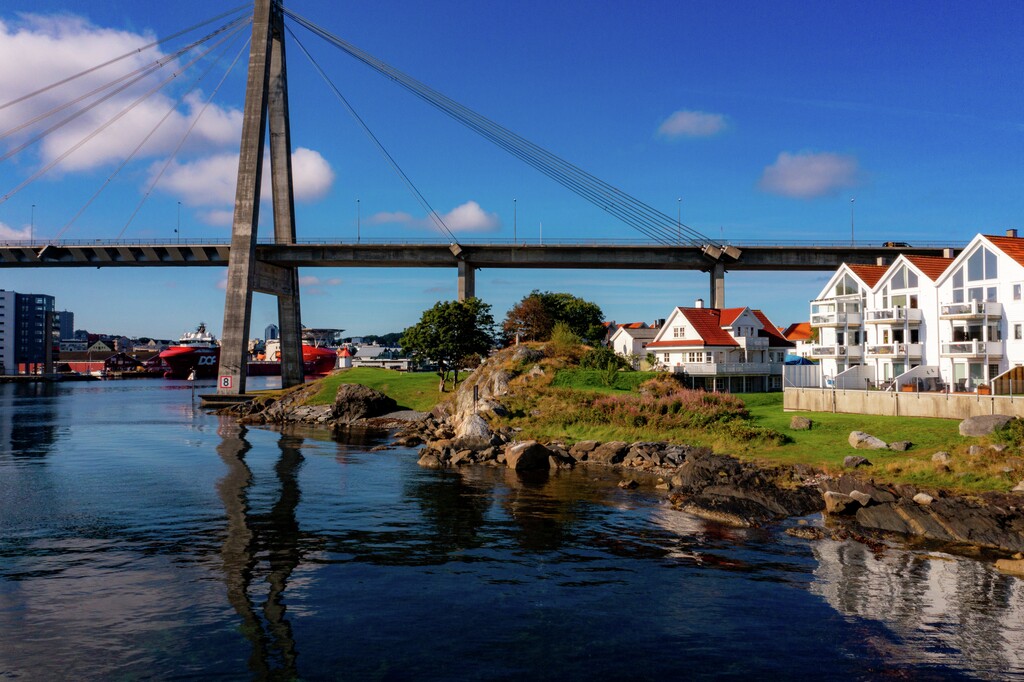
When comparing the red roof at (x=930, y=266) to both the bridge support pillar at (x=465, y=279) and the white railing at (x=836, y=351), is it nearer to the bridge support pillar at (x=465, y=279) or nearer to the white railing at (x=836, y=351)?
the white railing at (x=836, y=351)

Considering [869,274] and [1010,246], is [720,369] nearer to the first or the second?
[869,274]

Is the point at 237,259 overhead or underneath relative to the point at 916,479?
overhead

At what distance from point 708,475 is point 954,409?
17094 millimetres

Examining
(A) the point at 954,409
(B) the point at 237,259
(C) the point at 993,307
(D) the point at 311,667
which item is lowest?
(D) the point at 311,667

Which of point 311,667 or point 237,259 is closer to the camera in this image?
point 311,667

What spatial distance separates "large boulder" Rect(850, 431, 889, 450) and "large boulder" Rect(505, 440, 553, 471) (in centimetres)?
1888

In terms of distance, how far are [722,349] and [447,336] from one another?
106 ft

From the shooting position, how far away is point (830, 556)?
25969 millimetres

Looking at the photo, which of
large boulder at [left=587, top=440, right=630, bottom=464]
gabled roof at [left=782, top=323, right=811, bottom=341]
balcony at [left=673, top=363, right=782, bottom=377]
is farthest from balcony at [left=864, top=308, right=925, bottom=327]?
gabled roof at [left=782, top=323, right=811, bottom=341]

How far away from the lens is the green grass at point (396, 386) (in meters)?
83.6

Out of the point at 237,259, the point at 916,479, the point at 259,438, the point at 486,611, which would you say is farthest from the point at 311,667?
the point at 237,259

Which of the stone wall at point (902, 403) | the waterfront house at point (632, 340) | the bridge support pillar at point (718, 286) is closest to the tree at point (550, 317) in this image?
the waterfront house at point (632, 340)

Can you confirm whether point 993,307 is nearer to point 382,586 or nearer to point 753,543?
point 753,543

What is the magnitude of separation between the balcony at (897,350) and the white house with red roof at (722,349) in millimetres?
13346
